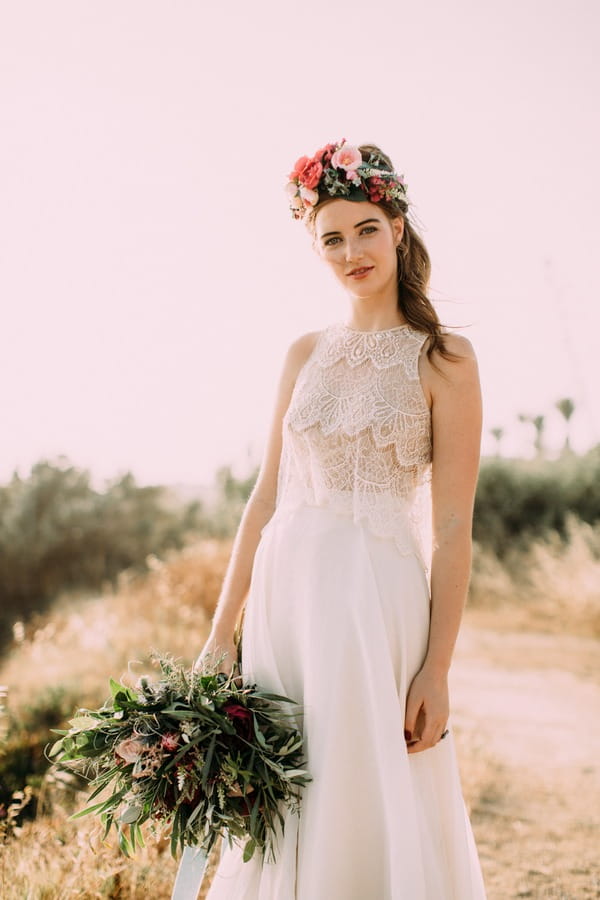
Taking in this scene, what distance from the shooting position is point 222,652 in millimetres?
2475

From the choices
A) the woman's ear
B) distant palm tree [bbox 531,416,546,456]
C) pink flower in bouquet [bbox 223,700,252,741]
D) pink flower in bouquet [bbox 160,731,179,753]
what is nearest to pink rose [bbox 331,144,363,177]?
the woman's ear

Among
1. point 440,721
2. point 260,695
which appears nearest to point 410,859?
point 440,721

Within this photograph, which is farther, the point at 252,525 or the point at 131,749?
the point at 252,525

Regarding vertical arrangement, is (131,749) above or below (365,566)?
below

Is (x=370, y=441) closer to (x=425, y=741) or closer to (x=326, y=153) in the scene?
(x=425, y=741)

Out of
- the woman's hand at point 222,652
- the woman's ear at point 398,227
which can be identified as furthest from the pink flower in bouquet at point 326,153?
the woman's hand at point 222,652

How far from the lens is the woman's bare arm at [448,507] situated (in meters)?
2.22

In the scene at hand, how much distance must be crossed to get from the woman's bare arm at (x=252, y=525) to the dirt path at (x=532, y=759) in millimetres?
2224

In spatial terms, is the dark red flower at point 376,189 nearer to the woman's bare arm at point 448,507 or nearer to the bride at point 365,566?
the bride at point 365,566

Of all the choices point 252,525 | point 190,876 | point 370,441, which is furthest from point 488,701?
point 370,441

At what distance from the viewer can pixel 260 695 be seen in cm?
214

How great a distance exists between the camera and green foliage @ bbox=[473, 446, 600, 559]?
1471 cm

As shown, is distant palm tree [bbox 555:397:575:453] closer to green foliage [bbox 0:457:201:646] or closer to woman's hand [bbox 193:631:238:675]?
green foliage [bbox 0:457:201:646]

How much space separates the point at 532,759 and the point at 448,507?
13.6 ft
